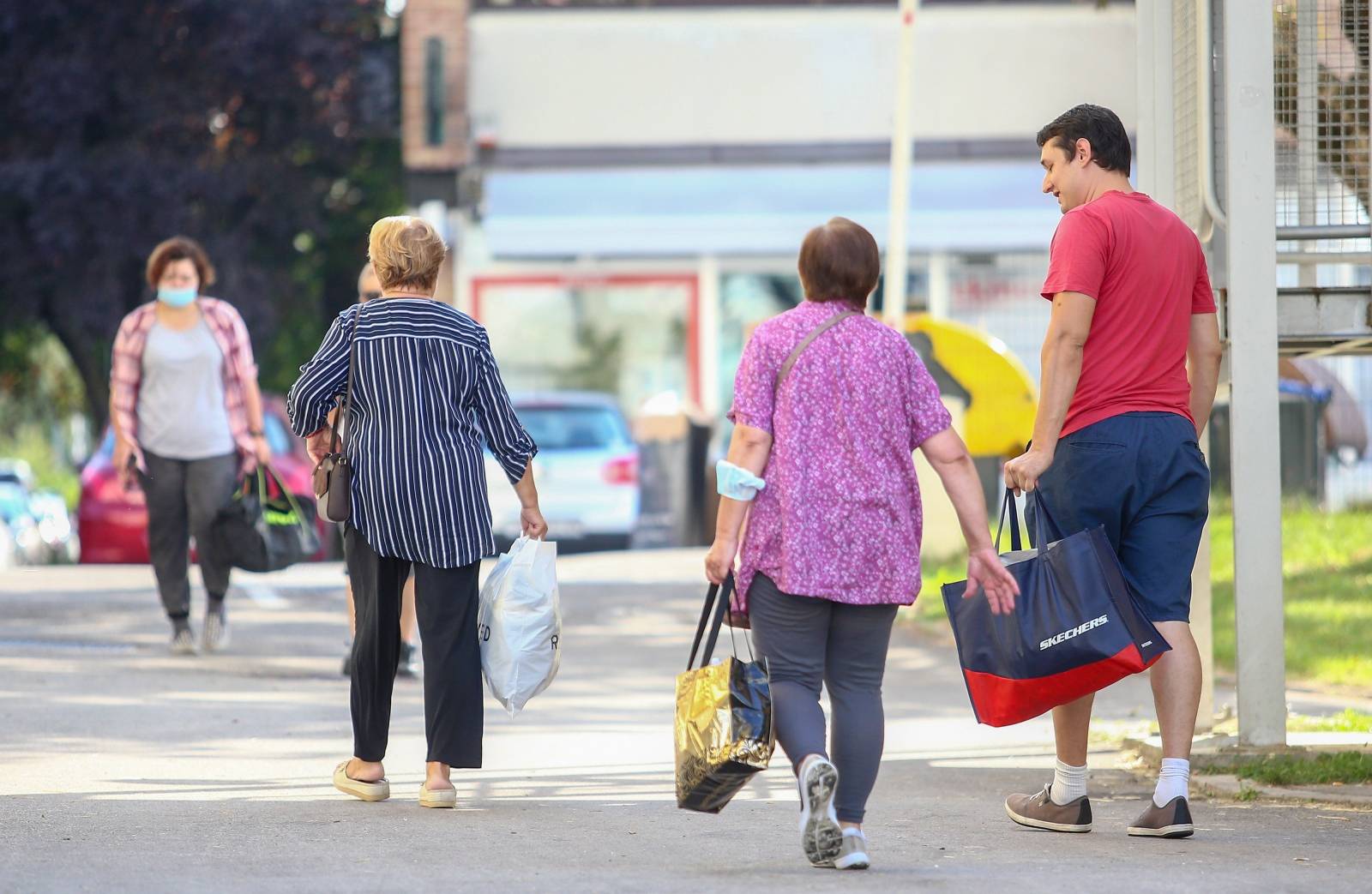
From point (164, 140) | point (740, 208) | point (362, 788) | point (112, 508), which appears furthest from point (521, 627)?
point (164, 140)

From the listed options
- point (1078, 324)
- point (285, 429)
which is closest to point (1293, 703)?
point (1078, 324)

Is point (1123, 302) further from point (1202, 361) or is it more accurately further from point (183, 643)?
point (183, 643)

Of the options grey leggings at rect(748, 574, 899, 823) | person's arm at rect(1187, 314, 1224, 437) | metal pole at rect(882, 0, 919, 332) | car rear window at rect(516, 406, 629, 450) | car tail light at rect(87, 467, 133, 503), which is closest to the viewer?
Result: grey leggings at rect(748, 574, 899, 823)

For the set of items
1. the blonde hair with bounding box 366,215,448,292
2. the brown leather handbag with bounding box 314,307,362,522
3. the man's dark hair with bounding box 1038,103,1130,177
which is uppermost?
the man's dark hair with bounding box 1038,103,1130,177

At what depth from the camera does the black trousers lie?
6.09 meters

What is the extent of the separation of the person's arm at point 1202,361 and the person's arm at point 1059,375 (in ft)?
1.33

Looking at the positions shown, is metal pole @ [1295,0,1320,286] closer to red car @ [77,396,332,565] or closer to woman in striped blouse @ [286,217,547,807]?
woman in striped blouse @ [286,217,547,807]

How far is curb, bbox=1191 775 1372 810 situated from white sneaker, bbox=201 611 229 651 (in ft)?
16.6

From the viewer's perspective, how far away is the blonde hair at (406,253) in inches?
242

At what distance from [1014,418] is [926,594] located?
123 inches

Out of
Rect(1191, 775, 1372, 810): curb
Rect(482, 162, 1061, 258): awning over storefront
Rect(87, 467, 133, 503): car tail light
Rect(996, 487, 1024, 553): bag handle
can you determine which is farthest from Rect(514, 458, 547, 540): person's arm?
Rect(482, 162, 1061, 258): awning over storefront

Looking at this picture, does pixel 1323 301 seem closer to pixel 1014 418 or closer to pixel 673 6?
pixel 1014 418

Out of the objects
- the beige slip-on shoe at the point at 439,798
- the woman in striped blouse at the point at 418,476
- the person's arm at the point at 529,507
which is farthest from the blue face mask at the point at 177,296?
the beige slip-on shoe at the point at 439,798

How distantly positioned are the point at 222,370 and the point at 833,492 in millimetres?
5302
